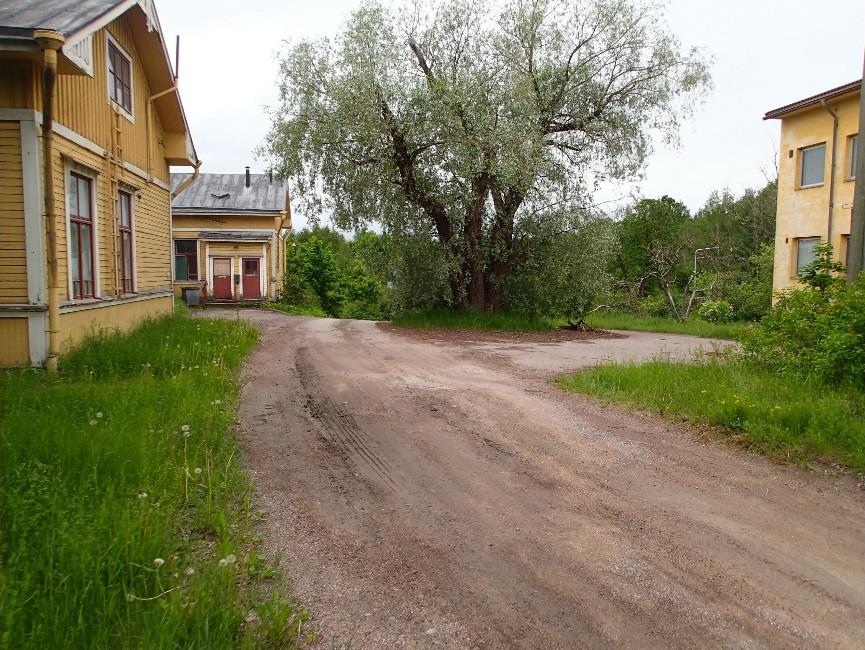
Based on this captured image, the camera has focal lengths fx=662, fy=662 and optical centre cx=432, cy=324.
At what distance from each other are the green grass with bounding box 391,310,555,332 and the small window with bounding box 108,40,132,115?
894 cm

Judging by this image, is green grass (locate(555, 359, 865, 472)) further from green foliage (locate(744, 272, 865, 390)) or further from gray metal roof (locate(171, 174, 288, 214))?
gray metal roof (locate(171, 174, 288, 214))

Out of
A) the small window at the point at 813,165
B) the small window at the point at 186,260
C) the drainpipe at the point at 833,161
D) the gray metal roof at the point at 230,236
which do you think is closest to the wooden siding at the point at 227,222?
the gray metal roof at the point at 230,236

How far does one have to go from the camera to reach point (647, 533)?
4.29 meters

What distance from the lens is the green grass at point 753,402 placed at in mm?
5906

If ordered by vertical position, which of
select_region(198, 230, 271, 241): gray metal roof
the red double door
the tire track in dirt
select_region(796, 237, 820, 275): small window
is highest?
select_region(198, 230, 271, 241): gray metal roof

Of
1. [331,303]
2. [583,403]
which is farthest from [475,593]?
[331,303]

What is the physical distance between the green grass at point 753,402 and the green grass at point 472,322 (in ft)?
28.7

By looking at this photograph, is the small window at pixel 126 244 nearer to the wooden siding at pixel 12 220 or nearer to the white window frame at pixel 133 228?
the white window frame at pixel 133 228

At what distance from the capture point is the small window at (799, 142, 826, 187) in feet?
69.9

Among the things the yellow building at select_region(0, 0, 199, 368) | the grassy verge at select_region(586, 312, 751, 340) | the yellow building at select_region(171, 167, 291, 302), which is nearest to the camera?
the yellow building at select_region(0, 0, 199, 368)

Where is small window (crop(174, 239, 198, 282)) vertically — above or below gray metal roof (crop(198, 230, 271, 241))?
below

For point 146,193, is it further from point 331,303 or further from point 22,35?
point 331,303

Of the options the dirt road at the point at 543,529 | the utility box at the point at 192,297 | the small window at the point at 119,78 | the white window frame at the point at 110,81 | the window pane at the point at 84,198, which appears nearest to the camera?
the dirt road at the point at 543,529

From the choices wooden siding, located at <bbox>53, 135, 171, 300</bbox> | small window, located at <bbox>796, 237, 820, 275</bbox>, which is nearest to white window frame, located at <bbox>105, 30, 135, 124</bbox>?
wooden siding, located at <bbox>53, 135, 171, 300</bbox>
